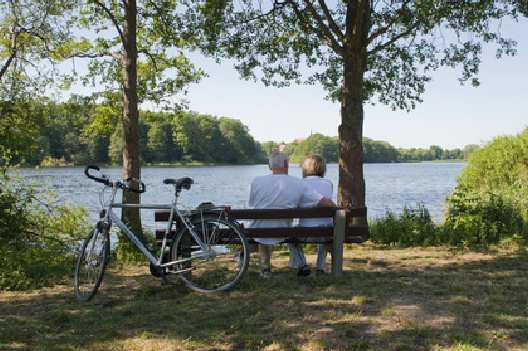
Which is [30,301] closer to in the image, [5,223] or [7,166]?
[5,223]

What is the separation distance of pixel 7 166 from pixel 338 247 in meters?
5.78

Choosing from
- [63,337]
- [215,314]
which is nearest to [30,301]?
[63,337]

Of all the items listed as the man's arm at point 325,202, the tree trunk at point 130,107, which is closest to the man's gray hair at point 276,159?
the man's arm at point 325,202

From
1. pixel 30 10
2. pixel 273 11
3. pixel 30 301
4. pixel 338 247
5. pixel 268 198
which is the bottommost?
pixel 30 301

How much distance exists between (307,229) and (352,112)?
15.0ft

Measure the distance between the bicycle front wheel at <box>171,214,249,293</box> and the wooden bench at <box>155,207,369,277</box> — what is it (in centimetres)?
20

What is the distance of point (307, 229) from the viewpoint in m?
5.98

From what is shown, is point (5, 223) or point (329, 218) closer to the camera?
point (329, 218)

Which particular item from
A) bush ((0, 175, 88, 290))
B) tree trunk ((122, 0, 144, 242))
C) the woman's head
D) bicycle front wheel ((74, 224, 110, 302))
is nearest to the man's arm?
the woman's head

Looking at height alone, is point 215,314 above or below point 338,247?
below

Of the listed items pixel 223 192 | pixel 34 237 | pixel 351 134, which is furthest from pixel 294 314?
pixel 223 192

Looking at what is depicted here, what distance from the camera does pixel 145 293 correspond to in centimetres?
560

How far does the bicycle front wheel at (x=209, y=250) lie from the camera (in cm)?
538

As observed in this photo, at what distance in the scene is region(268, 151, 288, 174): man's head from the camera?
5977 millimetres
